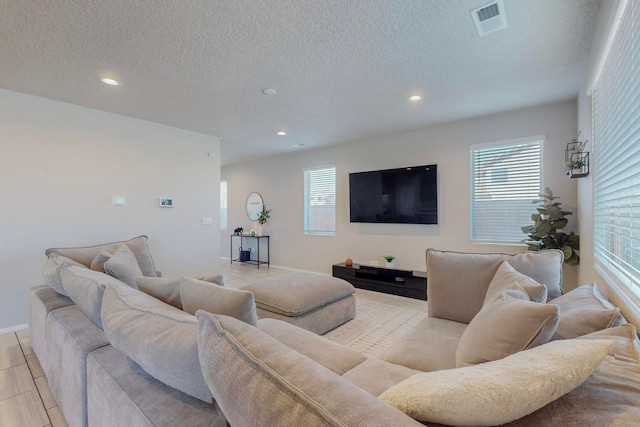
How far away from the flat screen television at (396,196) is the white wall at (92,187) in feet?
8.01

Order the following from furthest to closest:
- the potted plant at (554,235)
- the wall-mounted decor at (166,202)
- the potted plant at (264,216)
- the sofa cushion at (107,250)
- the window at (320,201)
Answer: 1. the potted plant at (264,216)
2. the window at (320,201)
3. the wall-mounted decor at (166,202)
4. the potted plant at (554,235)
5. the sofa cushion at (107,250)

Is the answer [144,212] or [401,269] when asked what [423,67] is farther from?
[144,212]

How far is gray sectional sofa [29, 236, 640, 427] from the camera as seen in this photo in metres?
0.59

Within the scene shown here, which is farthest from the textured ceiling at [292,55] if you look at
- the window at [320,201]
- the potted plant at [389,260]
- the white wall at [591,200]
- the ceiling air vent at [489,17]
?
the potted plant at [389,260]

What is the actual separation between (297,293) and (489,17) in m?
2.59

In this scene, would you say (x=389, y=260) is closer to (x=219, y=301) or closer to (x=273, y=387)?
(x=219, y=301)

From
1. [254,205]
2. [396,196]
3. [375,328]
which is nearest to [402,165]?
[396,196]

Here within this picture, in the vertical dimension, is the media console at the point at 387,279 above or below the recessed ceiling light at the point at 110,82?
below

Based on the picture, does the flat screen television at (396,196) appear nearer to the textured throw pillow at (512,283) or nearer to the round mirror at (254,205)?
the round mirror at (254,205)

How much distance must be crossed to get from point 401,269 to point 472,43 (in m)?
3.25

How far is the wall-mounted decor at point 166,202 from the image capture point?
4.21m

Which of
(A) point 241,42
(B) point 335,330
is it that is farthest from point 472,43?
(B) point 335,330

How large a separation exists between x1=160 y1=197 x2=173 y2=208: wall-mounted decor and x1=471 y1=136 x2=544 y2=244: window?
14.3ft

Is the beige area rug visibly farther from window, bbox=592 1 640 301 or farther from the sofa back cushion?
window, bbox=592 1 640 301
